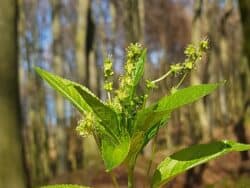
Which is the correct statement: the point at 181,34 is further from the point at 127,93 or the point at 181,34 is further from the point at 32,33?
the point at 127,93

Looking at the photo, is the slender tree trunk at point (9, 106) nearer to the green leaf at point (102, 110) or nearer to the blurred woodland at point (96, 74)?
the blurred woodland at point (96, 74)

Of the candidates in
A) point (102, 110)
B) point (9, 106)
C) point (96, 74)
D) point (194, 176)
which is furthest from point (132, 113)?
point (96, 74)

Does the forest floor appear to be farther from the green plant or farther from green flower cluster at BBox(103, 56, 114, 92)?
green flower cluster at BBox(103, 56, 114, 92)

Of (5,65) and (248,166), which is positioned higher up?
(5,65)

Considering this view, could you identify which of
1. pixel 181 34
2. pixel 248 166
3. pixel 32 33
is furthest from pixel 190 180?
pixel 181 34

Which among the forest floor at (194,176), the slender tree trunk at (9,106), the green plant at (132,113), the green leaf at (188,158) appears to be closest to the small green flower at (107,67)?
the green plant at (132,113)

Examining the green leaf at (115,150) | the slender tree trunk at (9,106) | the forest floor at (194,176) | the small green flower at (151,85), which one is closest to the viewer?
the green leaf at (115,150)

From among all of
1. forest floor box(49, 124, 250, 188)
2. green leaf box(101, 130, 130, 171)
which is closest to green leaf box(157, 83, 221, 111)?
green leaf box(101, 130, 130, 171)
